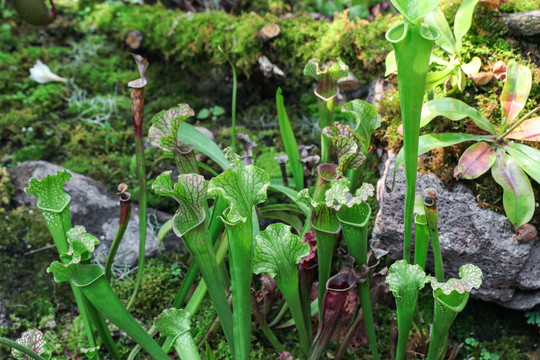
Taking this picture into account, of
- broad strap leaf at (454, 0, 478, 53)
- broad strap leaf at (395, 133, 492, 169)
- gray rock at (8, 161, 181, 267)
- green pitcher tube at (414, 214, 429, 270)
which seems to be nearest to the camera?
green pitcher tube at (414, 214, 429, 270)

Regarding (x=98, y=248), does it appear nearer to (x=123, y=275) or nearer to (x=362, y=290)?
(x=123, y=275)

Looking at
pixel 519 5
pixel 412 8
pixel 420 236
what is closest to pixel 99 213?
pixel 420 236

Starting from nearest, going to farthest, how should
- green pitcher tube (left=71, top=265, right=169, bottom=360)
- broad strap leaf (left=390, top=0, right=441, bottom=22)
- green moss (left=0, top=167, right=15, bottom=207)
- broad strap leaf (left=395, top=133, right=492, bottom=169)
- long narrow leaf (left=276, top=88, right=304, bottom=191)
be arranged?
broad strap leaf (left=390, top=0, right=441, bottom=22) < green pitcher tube (left=71, top=265, right=169, bottom=360) < broad strap leaf (left=395, top=133, right=492, bottom=169) < long narrow leaf (left=276, top=88, right=304, bottom=191) < green moss (left=0, top=167, right=15, bottom=207)

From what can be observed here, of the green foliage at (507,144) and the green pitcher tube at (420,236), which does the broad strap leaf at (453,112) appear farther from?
the green pitcher tube at (420,236)

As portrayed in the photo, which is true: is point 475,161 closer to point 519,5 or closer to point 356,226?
point 356,226

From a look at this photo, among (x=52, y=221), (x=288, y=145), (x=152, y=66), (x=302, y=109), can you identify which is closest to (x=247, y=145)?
(x=288, y=145)

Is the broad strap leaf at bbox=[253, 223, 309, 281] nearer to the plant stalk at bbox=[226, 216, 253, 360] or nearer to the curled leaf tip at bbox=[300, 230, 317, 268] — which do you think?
the plant stalk at bbox=[226, 216, 253, 360]

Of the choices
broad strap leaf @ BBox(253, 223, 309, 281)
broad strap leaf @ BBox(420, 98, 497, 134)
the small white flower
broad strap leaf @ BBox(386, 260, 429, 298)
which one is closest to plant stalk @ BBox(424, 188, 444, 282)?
broad strap leaf @ BBox(386, 260, 429, 298)
